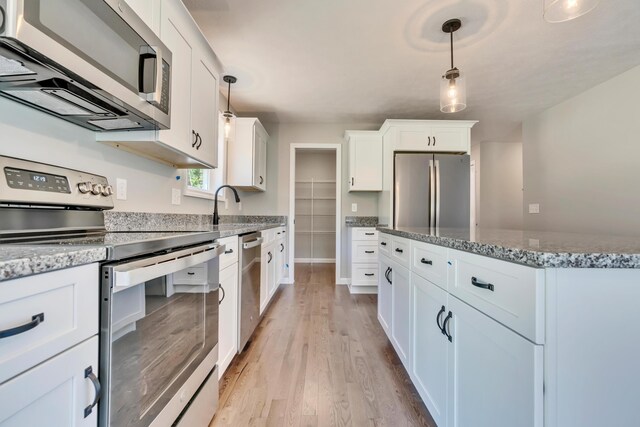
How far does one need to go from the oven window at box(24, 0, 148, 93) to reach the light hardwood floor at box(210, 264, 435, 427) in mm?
1596

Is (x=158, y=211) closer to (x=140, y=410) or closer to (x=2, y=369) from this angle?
(x=140, y=410)

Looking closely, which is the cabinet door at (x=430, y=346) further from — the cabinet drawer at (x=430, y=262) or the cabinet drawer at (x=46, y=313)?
the cabinet drawer at (x=46, y=313)

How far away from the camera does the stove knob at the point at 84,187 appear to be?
1.13m

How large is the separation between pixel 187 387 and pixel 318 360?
0.98 meters

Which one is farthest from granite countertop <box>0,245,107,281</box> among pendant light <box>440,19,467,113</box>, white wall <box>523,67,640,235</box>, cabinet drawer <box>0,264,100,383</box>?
white wall <box>523,67,640,235</box>

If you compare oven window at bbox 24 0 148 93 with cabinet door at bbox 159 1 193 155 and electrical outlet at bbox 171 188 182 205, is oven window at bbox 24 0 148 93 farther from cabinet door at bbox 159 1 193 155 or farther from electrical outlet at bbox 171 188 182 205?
electrical outlet at bbox 171 188 182 205

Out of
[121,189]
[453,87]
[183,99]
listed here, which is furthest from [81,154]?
[453,87]

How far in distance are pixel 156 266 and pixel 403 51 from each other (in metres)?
2.47

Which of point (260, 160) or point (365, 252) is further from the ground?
point (260, 160)

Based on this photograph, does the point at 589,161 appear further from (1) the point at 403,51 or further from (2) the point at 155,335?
(2) the point at 155,335

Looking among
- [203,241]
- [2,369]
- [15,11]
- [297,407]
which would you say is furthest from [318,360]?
[15,11]

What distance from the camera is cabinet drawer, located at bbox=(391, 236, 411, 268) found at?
1.55 metres

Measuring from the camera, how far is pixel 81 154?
3.99ft

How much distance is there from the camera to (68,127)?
1146 mm
